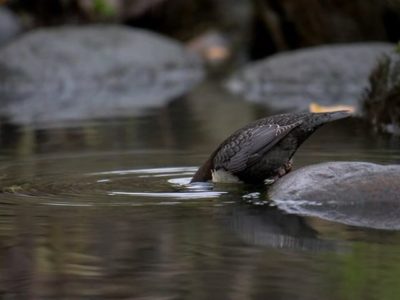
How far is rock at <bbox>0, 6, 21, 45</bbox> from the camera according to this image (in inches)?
728

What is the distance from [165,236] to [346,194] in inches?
40.3

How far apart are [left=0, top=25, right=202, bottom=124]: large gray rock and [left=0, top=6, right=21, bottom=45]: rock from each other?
1536mm

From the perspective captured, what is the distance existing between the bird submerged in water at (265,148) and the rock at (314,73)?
7.30 metres

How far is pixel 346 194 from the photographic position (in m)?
5.60

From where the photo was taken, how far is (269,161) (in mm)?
6469

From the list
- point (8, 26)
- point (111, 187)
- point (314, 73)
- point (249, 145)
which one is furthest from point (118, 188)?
point (8, 26)

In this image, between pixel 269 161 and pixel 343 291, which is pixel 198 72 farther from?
pixel 343 291

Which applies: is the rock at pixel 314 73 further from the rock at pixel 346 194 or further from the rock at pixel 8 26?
the rock at pixel 346 194

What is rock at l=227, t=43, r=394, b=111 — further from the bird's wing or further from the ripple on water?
the bird's wing

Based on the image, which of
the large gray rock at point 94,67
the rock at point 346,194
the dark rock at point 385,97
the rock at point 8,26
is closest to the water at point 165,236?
the rock at point 346,194

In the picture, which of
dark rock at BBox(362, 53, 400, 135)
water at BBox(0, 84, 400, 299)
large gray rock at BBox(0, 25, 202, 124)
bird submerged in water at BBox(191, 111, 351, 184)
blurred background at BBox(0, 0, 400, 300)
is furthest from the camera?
large gray rock at BBox(0, 25, 202, 124)

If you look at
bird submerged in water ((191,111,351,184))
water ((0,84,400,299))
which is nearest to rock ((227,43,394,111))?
water ((0,84,400,299))

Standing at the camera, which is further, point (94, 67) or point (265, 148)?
point (94, 67)

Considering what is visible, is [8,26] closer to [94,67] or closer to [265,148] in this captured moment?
[94,67]
